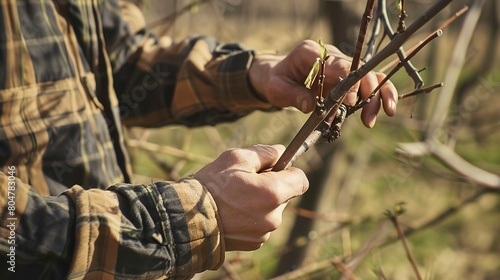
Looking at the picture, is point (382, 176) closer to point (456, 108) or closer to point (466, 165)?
point (456, 108)

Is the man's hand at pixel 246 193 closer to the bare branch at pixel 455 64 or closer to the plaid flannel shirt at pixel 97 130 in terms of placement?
the plaid flannel shirt at pixel 97 130

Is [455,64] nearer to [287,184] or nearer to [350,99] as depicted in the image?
[350,99]

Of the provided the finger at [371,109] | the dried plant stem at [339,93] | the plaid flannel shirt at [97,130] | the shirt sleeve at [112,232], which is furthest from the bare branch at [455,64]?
the shirt sleeve at [112,232]

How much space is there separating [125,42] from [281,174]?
953 mm

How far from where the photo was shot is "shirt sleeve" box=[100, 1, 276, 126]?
2072 millimetres

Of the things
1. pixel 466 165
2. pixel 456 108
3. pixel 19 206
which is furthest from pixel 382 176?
pixel 19 206

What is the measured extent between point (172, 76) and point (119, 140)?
1.11ft

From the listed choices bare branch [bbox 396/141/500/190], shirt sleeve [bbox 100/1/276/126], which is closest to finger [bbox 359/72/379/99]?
shirt sleeve [bbox 100/1/276/126]

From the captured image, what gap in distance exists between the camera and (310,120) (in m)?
1.35

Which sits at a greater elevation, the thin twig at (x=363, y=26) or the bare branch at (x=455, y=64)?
the thin twig at (x=363, y=26)

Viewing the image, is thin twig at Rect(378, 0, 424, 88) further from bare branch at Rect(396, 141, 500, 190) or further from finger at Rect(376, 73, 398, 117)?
bare branch at Rect(396, 141, 500, 190)

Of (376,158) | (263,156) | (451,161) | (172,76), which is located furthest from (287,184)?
(376,158)

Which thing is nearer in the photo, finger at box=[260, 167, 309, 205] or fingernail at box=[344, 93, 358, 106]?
finger at box=[260, 167, 309, 205]

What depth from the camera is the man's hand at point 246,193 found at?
1.34 meters
